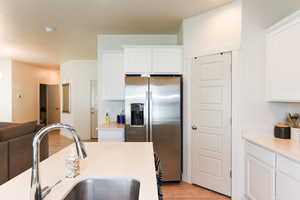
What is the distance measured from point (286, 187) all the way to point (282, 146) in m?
0.42

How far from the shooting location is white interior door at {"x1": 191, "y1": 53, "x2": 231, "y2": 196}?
291cm

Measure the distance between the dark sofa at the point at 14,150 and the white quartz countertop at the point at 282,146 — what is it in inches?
135

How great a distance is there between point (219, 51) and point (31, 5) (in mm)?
2778

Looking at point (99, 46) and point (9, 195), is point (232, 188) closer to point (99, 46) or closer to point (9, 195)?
point (9, 195)

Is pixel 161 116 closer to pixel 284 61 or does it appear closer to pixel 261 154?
Answer: pixel 261 154

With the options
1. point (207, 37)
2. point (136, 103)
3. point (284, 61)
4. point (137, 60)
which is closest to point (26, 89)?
point (137, 60)

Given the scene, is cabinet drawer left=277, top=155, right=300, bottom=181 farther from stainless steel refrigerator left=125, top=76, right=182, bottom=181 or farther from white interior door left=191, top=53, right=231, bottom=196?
stainless steel refrigerator left=125, top=76, right=182, bottom=181

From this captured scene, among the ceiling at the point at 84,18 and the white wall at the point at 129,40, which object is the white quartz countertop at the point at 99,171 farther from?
the white wall at the point at 129,40

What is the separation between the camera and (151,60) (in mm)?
3486

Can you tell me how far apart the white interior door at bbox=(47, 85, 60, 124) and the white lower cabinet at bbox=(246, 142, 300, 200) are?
8463mm

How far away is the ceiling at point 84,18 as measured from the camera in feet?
9.45

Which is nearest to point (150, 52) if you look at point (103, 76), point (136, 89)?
point (136, 89)

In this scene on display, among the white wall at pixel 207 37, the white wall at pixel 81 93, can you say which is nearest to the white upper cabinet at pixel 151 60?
the white wall at pixel 207 37

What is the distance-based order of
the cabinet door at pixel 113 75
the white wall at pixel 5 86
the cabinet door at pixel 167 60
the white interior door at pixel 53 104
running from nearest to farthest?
the cabinet door at pixel 167 60
the cabinet door at pixel 113 75
the white wall at pixel 5 86
the white interior door at pixel 53 104
